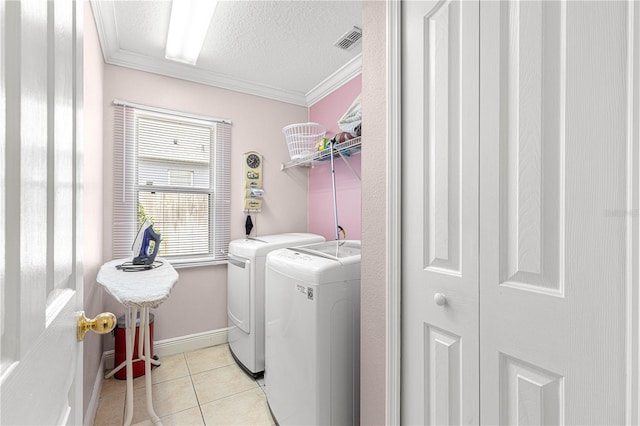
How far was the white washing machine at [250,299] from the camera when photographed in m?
2.24

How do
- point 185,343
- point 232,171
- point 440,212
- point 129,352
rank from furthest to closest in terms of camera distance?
point 232,171 < point 185,343 < point 129,352 < point 440,212

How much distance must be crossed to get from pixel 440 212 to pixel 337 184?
71.0 inches

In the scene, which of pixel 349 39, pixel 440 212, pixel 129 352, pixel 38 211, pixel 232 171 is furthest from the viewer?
pixel 232 171

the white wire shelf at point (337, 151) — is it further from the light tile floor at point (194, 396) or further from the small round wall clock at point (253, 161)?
the light tile floor at point (194, 396)

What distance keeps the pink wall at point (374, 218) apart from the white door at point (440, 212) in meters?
0.10

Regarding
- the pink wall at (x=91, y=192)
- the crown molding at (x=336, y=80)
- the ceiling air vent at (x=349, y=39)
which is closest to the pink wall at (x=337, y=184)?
Result: the crown molding at (x=336, y=80)

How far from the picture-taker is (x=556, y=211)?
713mm

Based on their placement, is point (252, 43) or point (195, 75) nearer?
point (252, 43)

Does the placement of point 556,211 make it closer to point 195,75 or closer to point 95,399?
point 95,399

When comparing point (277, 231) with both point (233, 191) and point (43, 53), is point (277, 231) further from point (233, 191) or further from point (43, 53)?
point (43, 53)

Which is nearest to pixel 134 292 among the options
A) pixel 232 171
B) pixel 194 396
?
pixel 194 396

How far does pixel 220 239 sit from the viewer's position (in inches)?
112

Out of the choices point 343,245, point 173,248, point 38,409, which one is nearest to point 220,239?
point 173,248

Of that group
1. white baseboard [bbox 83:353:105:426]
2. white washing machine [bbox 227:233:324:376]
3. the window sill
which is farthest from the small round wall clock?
white baseboard [bbox 83:353:105:426]
